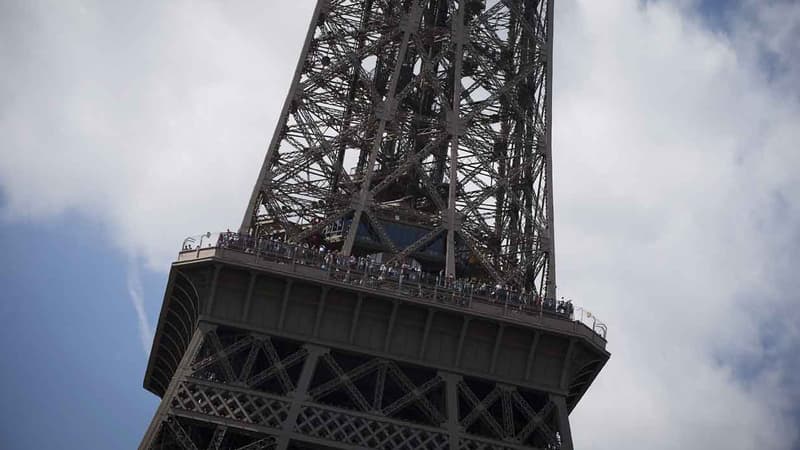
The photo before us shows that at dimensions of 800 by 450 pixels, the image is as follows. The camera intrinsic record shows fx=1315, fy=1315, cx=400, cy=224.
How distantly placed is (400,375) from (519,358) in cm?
410

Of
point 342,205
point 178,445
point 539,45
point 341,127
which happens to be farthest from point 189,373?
point 539,45

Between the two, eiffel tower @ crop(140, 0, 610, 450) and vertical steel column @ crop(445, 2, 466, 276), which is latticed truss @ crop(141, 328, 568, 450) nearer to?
eiffel tower @ crop(140, 0, 610, 450)

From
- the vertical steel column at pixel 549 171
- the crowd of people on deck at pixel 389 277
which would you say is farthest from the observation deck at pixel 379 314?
the vertical steel column at pixel 549 171

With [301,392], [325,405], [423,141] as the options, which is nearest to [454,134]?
[423,141]

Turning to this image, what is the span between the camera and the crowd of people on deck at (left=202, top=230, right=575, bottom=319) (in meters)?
44.1

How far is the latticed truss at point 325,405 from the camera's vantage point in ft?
133

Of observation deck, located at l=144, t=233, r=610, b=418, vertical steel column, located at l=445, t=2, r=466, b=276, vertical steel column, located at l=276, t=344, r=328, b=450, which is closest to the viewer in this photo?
vertical steel column, located at l=276, t=344, r=328, b=450

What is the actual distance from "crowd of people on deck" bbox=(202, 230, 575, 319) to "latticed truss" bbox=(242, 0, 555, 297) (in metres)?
1.59

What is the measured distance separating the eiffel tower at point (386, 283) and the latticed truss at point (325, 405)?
70mm

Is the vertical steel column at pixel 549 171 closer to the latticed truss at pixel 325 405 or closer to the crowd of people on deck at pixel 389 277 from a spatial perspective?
the crowd of people on deck at pixel 389 277

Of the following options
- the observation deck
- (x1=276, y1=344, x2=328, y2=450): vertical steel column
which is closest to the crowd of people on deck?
the observation deck

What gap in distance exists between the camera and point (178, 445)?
39.9 metres

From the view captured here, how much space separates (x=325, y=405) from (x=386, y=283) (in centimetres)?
496

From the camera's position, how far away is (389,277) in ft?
146
